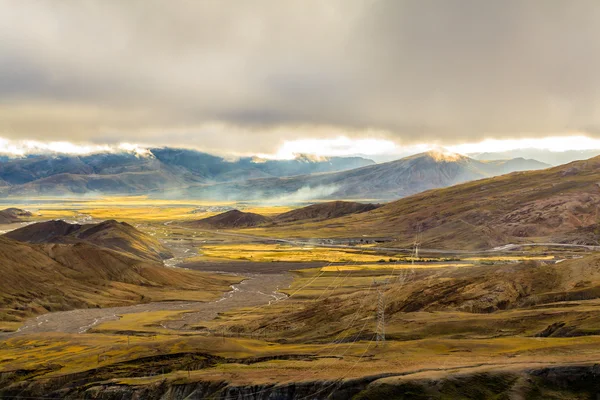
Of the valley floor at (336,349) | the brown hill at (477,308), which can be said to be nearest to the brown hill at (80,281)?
the valley floor at (336,349)

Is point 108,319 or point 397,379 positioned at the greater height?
point 397,379

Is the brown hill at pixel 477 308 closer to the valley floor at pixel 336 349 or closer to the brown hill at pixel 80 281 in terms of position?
the valley floor at pixel 336 349

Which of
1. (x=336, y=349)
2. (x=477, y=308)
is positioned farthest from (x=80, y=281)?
(x=477, y=308)

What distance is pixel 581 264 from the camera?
119 metres

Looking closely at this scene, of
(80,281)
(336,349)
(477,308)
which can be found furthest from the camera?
(80,281)

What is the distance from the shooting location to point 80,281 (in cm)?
16338

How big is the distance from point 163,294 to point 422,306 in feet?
263

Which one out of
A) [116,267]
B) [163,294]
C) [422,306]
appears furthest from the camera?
[116,267]

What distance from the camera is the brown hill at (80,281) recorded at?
143750 millimetres

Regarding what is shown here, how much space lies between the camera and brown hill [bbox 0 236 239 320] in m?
144

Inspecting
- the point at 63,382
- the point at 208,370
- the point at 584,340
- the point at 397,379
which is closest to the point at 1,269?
the point at 63,382

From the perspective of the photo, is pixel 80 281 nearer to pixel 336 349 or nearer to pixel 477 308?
pixel 336 349

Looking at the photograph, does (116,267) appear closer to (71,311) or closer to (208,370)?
(71,311)

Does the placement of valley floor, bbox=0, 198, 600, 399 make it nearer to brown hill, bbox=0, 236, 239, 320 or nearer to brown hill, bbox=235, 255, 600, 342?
brown hill, bbox=235, 255, 600, 342
